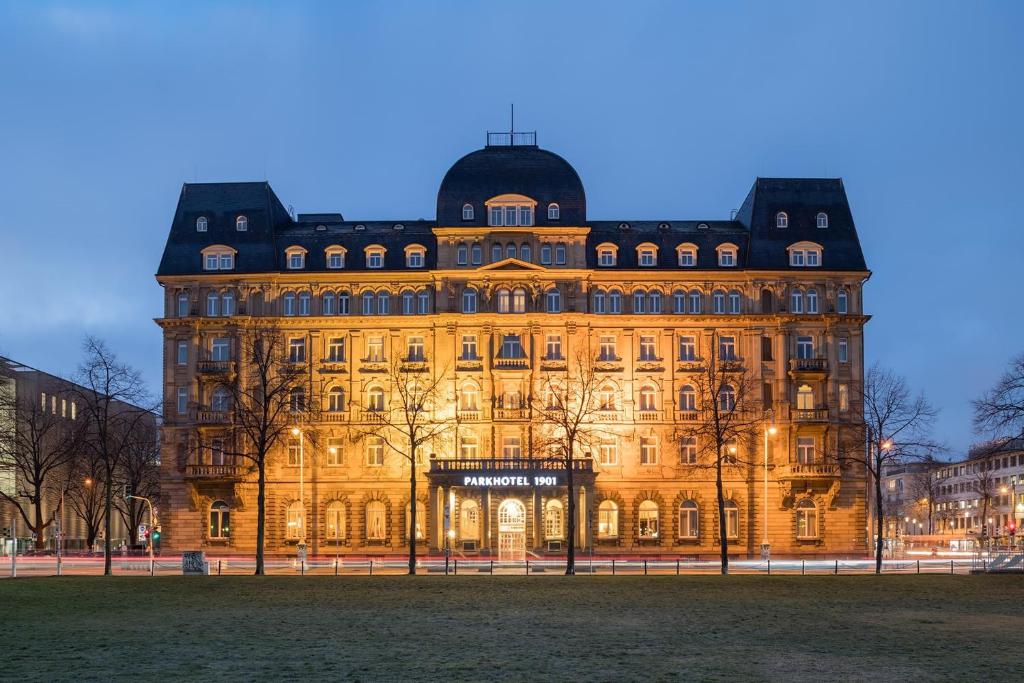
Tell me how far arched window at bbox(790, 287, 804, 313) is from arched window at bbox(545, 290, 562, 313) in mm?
17998

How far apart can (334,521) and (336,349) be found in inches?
522

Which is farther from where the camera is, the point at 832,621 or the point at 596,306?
the point at 596,306

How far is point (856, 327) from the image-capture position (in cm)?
10169

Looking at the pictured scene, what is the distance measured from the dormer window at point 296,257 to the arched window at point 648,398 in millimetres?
28149

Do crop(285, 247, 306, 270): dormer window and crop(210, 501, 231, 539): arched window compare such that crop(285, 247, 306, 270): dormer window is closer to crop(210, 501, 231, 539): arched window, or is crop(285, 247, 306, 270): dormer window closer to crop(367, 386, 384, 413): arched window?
crop(367, 386, 384, 413): arched window

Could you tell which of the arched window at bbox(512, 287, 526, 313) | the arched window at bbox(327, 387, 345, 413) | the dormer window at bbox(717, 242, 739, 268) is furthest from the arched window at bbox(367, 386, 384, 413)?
the dormer window at bbox(717, 242, 739, 268)

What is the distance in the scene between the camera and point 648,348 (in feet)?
333

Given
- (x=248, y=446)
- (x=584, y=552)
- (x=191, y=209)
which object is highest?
(x=191, y=209)

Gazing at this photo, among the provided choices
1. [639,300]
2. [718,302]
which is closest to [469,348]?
[639,300]

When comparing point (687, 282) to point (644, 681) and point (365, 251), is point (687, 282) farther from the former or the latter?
point (644, 681)

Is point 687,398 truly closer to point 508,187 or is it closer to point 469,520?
point 469,520

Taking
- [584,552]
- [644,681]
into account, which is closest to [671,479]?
[584,552]

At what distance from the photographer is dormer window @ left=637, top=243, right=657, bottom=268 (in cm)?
10219

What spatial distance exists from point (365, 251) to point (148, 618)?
63.4 metres
